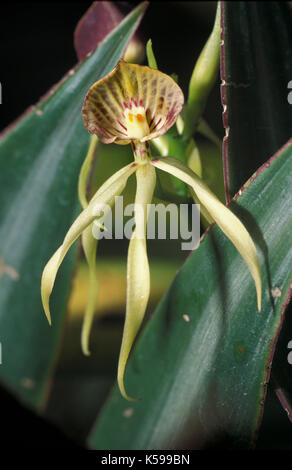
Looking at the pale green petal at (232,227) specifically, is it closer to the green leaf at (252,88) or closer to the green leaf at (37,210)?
the green leaf at (252,88)

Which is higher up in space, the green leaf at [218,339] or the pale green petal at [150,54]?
the pale green petal at [150,54]

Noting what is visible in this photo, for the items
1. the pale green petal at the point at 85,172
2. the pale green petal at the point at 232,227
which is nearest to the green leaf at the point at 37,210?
the pale green petal at the point at 85,172

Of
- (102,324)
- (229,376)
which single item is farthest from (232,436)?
(102,324)

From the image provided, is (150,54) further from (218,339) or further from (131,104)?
(218,339)

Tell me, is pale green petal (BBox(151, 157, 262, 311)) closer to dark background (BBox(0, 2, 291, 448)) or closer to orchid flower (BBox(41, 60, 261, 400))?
orchid flower (BBox(41, 60, 261, 400))

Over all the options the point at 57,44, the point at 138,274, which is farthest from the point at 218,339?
the point at 57,44

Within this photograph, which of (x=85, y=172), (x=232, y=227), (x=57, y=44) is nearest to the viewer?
(x=232, y=227)

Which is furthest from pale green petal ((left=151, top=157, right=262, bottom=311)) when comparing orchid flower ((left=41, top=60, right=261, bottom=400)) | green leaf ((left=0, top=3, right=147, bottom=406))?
green leaf ((left=0, top=3, right=147, bottom=406))
